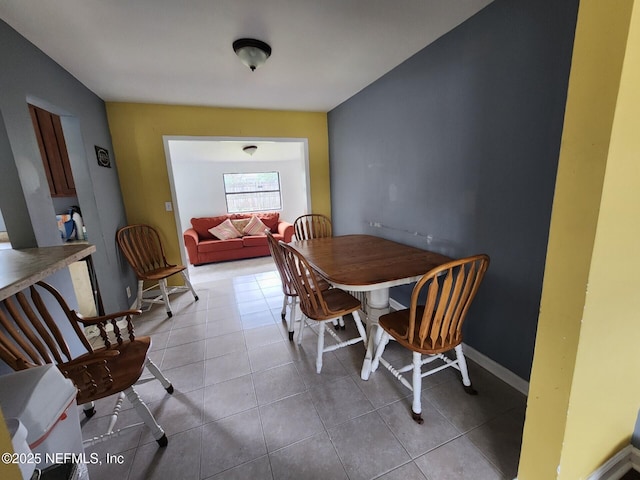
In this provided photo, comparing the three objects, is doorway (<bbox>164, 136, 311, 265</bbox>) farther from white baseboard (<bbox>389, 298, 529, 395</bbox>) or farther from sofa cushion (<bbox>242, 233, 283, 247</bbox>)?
white baseboard (<bbox>389, 298, 529, 395</bbox>)

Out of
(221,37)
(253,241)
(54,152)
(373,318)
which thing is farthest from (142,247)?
(373,318)

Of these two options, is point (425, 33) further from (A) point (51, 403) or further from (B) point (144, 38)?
(A) point (51, 403)

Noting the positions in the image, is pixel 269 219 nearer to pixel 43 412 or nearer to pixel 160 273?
pixel 160 273

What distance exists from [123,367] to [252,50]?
1.99m

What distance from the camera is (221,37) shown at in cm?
165

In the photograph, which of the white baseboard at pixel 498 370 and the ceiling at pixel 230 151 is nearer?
the white baseboard at pixel 498 370

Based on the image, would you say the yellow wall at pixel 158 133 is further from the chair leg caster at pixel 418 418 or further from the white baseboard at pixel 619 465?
the white baseboard at pixel 619 465

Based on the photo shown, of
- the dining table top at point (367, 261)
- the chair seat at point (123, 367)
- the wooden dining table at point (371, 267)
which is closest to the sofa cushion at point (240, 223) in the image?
the dining table top at point (367, 261)

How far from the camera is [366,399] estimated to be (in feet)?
4.97

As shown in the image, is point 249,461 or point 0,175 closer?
point 249,461

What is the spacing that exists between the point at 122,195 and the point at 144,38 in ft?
6.11

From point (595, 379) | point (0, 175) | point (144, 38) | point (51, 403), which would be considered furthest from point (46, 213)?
point (595, 379)

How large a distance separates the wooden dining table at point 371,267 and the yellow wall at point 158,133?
186 centimetres

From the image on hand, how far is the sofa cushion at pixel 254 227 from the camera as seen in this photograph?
5180 mm
